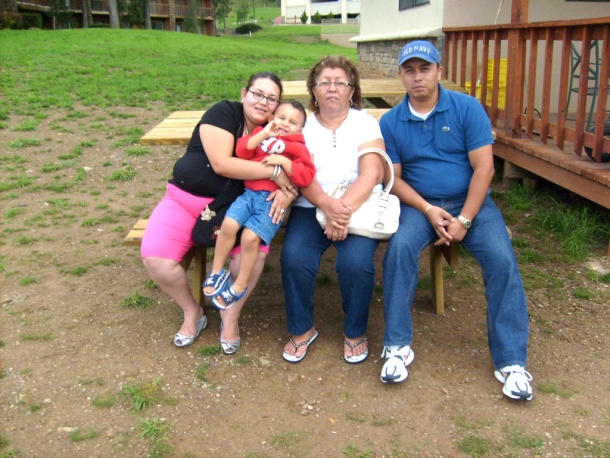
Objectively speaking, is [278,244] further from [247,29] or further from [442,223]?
[247,29]

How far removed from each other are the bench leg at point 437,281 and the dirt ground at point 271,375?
0.24 ft

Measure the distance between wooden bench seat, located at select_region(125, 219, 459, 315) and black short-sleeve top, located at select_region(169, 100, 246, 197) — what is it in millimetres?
378

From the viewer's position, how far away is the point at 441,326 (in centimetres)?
366

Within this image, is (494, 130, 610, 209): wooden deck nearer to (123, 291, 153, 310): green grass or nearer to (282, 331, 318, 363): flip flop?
(282, 331, 318, 363): flip flop

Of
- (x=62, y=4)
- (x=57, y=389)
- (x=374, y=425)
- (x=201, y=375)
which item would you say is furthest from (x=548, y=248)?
(x=62, y=4)

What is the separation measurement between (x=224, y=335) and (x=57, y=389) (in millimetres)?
855

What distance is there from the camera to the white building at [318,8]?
57.9 metres

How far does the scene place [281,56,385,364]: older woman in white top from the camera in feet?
10.6

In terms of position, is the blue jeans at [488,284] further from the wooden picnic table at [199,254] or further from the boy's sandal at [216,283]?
the boy's sandal at [216,283]

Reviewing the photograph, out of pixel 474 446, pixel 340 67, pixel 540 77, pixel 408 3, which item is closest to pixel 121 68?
pixel 408 3

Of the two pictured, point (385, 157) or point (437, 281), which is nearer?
point (385, 157)

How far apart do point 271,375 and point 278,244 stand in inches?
29.8

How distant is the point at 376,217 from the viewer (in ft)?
10.5

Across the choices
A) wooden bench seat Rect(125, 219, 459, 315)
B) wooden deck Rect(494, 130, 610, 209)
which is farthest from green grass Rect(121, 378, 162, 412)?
wooden deck Rect(494, 130, 610, 209)
